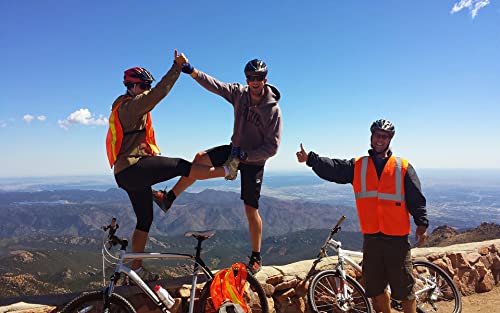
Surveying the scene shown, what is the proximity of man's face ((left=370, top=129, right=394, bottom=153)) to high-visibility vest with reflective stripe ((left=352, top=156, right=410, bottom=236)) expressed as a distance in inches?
7.0

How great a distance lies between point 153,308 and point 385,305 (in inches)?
135

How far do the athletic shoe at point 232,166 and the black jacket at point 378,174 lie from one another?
109cm

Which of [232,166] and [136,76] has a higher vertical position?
[136,76]

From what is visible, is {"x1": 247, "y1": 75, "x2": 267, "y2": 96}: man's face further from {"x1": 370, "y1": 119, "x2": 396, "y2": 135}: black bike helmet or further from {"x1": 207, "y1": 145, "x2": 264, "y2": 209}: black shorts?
{"x1": 370, "y1": 119, "x2": 396, "y2": 135}: black bike helmet

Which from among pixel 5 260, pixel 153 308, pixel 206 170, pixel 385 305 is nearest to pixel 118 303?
pixel 153 308

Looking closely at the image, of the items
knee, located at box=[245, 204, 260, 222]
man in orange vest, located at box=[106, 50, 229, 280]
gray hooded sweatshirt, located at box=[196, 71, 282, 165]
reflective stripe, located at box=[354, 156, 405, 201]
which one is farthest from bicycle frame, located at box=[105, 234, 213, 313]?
reflective stripe, located at box=[354, 156, 405, 201]

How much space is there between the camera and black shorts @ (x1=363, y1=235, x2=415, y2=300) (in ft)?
15.9

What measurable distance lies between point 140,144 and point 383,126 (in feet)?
11.1

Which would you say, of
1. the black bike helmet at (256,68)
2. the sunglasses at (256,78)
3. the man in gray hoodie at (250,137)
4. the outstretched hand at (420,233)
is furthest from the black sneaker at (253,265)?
the black bike helmet at (256,68)

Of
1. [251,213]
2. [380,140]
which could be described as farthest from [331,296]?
[380,140]

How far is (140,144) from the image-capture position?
4.76 meters

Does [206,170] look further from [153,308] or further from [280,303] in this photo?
[280,303]

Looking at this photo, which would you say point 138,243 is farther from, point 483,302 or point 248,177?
point 483,302

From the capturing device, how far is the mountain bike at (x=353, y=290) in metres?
5.96
